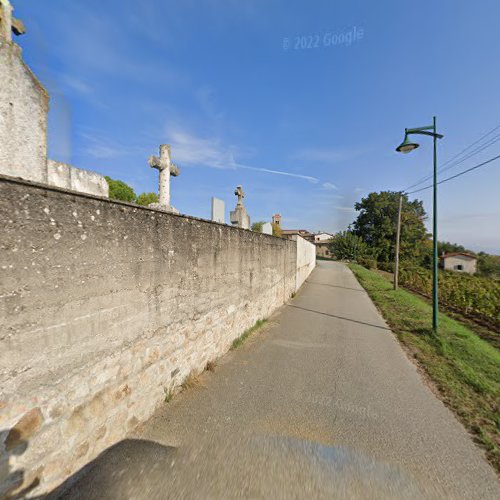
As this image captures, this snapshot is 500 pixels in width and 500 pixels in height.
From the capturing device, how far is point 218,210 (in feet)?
17.4

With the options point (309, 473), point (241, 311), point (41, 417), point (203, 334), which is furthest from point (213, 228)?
point (309, 473)

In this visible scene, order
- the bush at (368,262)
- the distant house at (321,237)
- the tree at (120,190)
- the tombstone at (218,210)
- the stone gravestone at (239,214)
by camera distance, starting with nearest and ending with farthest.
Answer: the tombstone at (218,210) < the stone gravestone at (239,214) < the tree at (120,190) < the bush at (368,262) < the distant house at (321,237)

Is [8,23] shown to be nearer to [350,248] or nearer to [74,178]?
[74,178]

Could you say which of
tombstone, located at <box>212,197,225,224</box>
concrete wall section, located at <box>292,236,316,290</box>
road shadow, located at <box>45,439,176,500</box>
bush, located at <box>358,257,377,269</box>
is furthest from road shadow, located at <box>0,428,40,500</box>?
bush, located at <box>358,257,377,269</box>

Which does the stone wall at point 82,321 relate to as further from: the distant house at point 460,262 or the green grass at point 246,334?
the distant house at point 460,262

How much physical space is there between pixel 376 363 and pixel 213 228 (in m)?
3.82

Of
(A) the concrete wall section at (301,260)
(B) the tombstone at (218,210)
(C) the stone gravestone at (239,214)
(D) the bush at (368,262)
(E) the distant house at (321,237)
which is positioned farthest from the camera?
(E) the distant house at (321,237)

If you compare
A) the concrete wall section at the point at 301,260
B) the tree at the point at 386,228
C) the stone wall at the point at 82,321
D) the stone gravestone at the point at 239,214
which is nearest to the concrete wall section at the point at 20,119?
the stone wall at the point at 82,321

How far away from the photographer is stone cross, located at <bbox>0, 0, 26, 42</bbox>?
7.02ft

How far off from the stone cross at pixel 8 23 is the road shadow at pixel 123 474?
3.60 metres

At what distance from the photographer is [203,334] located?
4.01m

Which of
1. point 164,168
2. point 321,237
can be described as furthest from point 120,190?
point 321,237

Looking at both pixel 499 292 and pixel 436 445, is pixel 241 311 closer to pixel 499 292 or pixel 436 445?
pixel 436 445

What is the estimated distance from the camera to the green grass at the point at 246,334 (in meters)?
5.19
